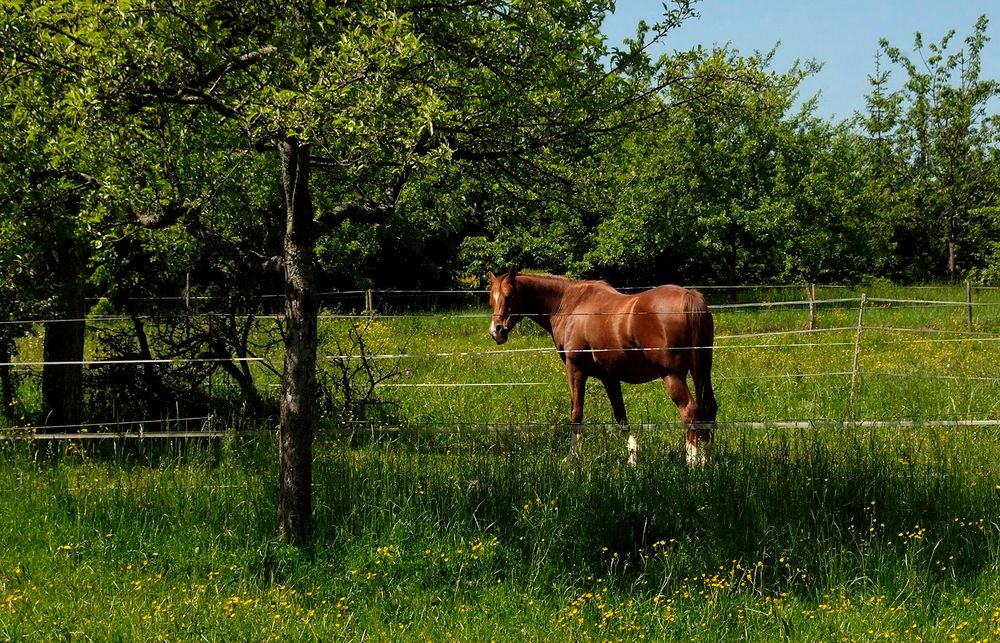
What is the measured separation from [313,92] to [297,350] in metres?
1.79

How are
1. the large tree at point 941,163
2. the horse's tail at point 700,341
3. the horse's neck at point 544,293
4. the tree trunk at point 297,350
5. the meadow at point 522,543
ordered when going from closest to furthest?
the meadow at point 522,543
the tree trunk at point 297,350
the horse's tail at point 700,341
the horse's neck at point 544,293
the large tree at point 941,163

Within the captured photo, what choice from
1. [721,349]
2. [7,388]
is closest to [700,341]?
[7,388]

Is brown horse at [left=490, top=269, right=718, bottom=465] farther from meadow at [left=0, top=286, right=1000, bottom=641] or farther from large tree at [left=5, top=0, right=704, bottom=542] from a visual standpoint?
large tree at [left=5, top=0, right=704, bottom=542]

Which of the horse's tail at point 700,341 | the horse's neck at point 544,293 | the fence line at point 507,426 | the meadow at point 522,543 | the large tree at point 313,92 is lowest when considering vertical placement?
the meadow at point 522,543

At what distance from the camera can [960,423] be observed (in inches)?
327

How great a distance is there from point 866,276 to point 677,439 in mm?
23755

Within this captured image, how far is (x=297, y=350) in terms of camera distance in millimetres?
5898

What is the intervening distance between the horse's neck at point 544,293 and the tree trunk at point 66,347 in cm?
466

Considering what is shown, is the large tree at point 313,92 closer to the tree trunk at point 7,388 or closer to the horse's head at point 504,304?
the horse's head at point 504,304

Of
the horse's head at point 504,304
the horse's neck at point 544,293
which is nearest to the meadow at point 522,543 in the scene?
the horse's head at point 504,304

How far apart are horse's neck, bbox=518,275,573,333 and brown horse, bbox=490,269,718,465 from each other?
1 cm

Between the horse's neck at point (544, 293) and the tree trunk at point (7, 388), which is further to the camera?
the horse's neck at point (544, 293)

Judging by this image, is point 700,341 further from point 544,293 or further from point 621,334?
point 544,293

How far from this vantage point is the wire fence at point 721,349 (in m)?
8.52
